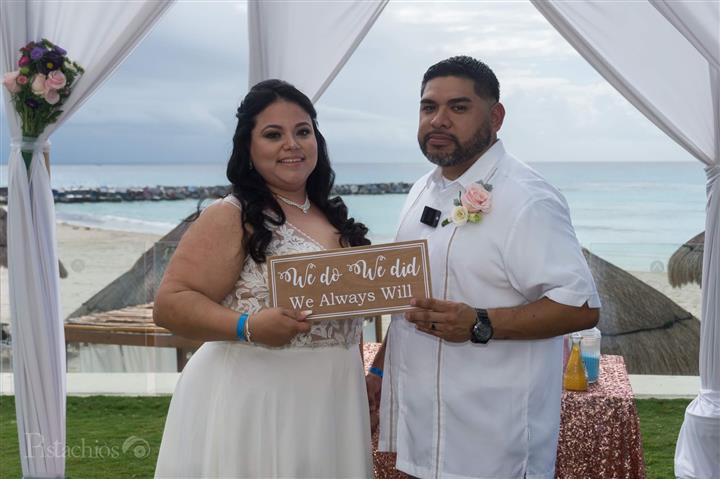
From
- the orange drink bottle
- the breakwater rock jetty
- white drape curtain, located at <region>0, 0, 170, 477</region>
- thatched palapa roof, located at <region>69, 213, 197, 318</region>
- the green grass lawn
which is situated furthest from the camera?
the breakwater rock jetty

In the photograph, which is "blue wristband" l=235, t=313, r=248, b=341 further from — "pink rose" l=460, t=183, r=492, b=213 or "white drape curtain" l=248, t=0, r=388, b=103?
"white drape curtain" l=248, t=0, r=388, b=103

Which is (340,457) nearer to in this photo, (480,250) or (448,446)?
(448,446)

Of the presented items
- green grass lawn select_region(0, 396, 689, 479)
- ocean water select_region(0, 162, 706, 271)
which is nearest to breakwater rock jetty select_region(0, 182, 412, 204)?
ocean water select_region(0, 162, 706, 271)

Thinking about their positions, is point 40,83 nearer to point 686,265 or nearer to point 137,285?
point 137,285

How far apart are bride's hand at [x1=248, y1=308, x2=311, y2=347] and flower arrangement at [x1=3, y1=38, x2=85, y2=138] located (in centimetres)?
236

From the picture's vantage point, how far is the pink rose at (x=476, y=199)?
2586 mm

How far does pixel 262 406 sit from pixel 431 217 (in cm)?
80

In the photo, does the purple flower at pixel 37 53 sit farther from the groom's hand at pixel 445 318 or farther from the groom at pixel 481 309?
the groom's hand at pixel 445 318

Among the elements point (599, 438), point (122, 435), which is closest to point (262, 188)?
point (599, 438)

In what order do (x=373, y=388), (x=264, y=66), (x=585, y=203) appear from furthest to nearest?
(x=585, y=203) → (x=264, y=66) → (x=373, y=388)

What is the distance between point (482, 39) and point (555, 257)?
36488 millimetres

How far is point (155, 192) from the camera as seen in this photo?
35.6 meters

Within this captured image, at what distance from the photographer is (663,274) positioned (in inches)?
262

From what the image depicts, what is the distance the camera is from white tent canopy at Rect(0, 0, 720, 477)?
4.33 m
